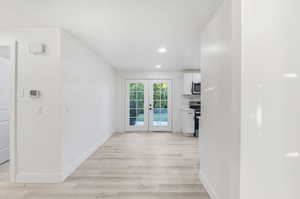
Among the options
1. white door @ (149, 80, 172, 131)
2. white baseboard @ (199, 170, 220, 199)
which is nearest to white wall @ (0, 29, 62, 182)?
white baseboard @ (199, 170, 220, 199)

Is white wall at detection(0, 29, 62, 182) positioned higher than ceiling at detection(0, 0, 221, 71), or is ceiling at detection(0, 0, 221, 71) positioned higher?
ceiling at detection(0, 0, 221, 71)

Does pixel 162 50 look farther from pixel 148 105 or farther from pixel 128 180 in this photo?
pixel 148 105

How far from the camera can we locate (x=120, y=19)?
225cm

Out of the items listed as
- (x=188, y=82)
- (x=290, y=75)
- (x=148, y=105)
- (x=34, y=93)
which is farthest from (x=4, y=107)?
(x=188, y=82)

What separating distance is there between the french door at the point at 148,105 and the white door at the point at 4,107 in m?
3.62

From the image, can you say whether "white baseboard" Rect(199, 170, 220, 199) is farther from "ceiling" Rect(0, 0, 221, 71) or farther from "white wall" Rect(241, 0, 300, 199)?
"ceiling" Rect(0, 0, 221, 71)

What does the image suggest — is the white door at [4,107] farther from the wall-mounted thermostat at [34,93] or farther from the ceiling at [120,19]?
the wall-mounted thermostat at [34,93]

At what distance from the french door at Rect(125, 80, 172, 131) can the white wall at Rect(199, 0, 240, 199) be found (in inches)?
154

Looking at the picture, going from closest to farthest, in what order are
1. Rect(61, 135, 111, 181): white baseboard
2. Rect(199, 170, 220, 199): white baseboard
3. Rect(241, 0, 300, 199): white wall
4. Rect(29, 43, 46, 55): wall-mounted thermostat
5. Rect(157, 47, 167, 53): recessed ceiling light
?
Rect(241, 0, 300, 199): white wall → Rect(199, 170, 220, 199): white baseboard → Rect(29, 43, 46, 55): wall-mounted thermostat → Rect(61, 135, 111, 181): white baseboard → Rect(157, 47, 167, 53): recessed ceiling light

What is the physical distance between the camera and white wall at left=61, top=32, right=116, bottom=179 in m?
2.71

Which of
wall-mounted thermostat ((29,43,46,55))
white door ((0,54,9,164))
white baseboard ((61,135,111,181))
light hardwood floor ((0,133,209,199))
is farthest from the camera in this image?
white door ((0,54,9,164))

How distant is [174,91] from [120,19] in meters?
4.42

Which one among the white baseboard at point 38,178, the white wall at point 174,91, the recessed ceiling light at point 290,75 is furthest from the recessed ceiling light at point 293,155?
the white wall at point 174,91

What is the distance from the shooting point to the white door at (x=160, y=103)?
645 centimetres
